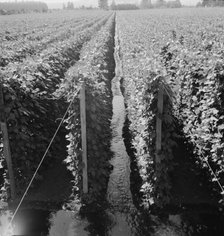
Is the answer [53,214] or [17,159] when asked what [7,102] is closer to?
[17,159]

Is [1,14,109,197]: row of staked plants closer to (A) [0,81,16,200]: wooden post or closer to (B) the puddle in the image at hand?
(A) [0,81,16,200]: wooden post

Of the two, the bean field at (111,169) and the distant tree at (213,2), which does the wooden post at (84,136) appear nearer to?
the bean field at (111,169)

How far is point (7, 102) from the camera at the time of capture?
6.95 m

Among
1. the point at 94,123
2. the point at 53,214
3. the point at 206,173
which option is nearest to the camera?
the point at 53,214

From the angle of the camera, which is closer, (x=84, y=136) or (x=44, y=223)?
(x=44, y=223)

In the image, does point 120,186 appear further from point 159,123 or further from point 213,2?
point 213,2

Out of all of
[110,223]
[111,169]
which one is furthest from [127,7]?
[110,223]

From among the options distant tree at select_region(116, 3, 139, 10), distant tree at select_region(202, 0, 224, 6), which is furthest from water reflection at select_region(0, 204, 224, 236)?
distant tree at select_region(116, 3, 139, 10)

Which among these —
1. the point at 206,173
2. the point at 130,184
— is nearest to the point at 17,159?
the point at 130,184

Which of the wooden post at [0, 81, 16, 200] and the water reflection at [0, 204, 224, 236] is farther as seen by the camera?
the wooden post at [0, 81, 16, 200]

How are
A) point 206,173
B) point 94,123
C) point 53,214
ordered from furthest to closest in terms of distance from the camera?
point 206,173
point 94,123
point 53,214

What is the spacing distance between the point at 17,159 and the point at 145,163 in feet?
9.64

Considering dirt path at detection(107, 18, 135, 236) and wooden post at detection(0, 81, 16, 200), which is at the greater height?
wooden post at detection(0, 81, 16, 200)

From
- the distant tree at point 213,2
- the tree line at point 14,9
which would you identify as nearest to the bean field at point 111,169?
the tree line at point 14,9
